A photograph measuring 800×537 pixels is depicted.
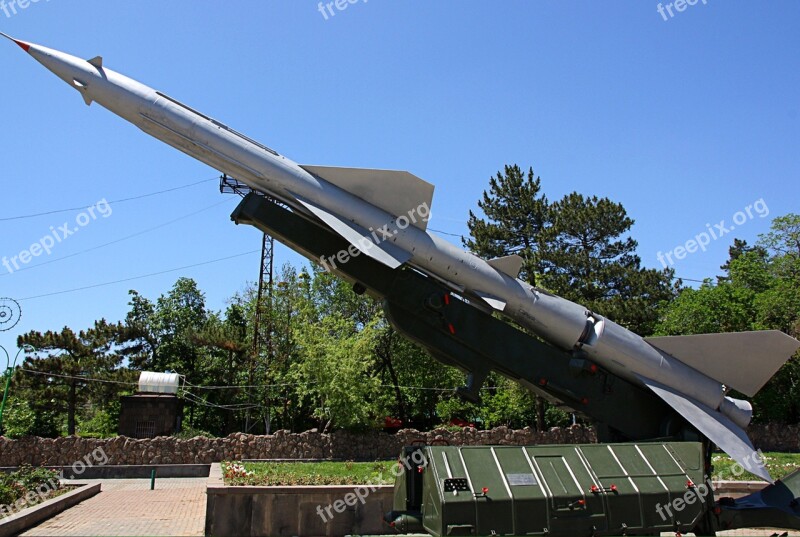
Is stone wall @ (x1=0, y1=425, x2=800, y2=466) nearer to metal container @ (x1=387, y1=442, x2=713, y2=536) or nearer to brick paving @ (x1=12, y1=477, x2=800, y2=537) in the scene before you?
brick paving @ (x1=12, y1=477, x2=800, y2=537)

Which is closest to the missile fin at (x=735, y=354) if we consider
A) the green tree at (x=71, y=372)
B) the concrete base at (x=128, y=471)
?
the concrete base at (x=128, y=471)

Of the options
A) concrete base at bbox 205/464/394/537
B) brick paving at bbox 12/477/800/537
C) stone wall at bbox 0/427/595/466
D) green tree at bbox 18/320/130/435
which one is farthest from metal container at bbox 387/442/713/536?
green tree at bbox 18/320/130/435

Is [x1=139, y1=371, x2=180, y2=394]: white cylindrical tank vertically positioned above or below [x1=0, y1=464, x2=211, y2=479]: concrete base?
above

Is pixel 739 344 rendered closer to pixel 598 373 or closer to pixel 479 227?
pixel 598 373

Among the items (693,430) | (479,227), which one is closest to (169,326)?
(479,227)

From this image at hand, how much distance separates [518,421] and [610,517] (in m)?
22.0

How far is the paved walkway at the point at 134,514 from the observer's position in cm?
849

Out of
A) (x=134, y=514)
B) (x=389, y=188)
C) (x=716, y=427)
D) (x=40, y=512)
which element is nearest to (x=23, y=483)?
(x=40, y=512)

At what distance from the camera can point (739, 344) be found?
8750 millimetres

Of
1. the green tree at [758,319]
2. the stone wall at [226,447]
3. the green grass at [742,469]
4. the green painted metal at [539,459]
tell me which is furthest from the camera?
the green tree at [758,319]

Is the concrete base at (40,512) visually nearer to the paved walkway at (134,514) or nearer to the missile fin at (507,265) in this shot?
the paved walkway at (134,514)

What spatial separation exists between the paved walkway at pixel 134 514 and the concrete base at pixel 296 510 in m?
0.47

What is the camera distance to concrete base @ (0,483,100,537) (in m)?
8.26

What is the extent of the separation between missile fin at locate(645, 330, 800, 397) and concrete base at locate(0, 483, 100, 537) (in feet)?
30.1
